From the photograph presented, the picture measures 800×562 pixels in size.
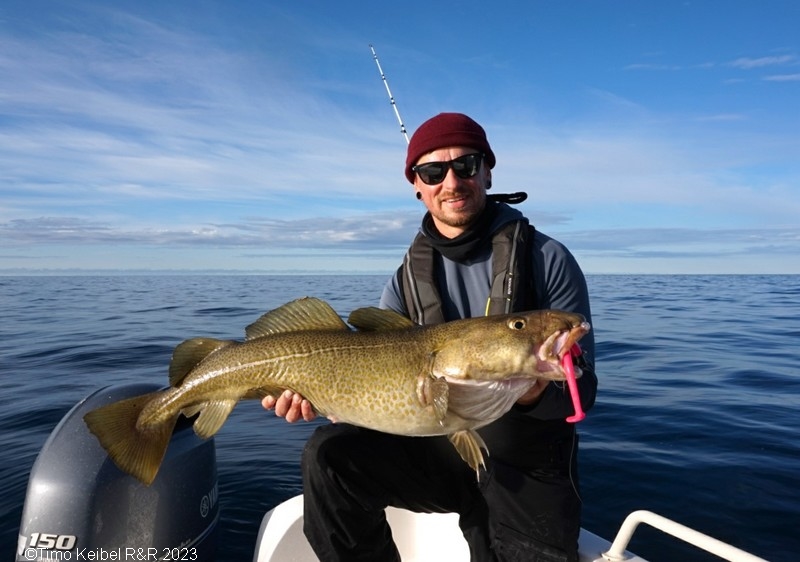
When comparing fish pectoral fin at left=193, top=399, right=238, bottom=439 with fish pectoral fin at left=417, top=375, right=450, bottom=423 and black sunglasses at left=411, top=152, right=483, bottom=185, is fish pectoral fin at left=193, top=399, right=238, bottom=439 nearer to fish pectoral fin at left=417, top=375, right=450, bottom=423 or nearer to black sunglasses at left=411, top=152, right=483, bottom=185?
fish pectoral fin at left=417, top=375, right=450, bottom=423

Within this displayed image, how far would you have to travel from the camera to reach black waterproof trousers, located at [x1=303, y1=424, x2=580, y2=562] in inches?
138

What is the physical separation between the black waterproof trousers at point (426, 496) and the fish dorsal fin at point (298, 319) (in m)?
0.71

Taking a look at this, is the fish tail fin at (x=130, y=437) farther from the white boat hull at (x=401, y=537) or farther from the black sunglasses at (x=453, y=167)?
the black sunglasses at (x=453, y=167)

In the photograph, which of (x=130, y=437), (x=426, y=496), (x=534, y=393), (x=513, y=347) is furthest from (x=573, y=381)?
(x=130, y=437)

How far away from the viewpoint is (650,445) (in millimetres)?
7184

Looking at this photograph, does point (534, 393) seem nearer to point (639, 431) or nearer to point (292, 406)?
point (292, 406)

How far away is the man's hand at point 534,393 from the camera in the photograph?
326 centimetres

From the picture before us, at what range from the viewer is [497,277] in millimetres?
3869

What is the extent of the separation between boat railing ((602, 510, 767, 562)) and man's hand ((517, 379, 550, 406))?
0.80 meters

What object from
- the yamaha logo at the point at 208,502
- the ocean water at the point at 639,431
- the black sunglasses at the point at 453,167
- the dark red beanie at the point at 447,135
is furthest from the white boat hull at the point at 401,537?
the dark red beanie at the point at 447,135

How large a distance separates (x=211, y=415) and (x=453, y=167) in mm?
2374

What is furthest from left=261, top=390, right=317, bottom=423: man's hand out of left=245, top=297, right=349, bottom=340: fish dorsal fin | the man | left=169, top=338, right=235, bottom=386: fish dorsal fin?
left=169, top=338, right=235, bottom=386: fish dorsal fin

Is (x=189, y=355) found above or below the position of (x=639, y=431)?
above

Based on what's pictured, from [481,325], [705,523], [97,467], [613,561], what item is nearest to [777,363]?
[705,523]
